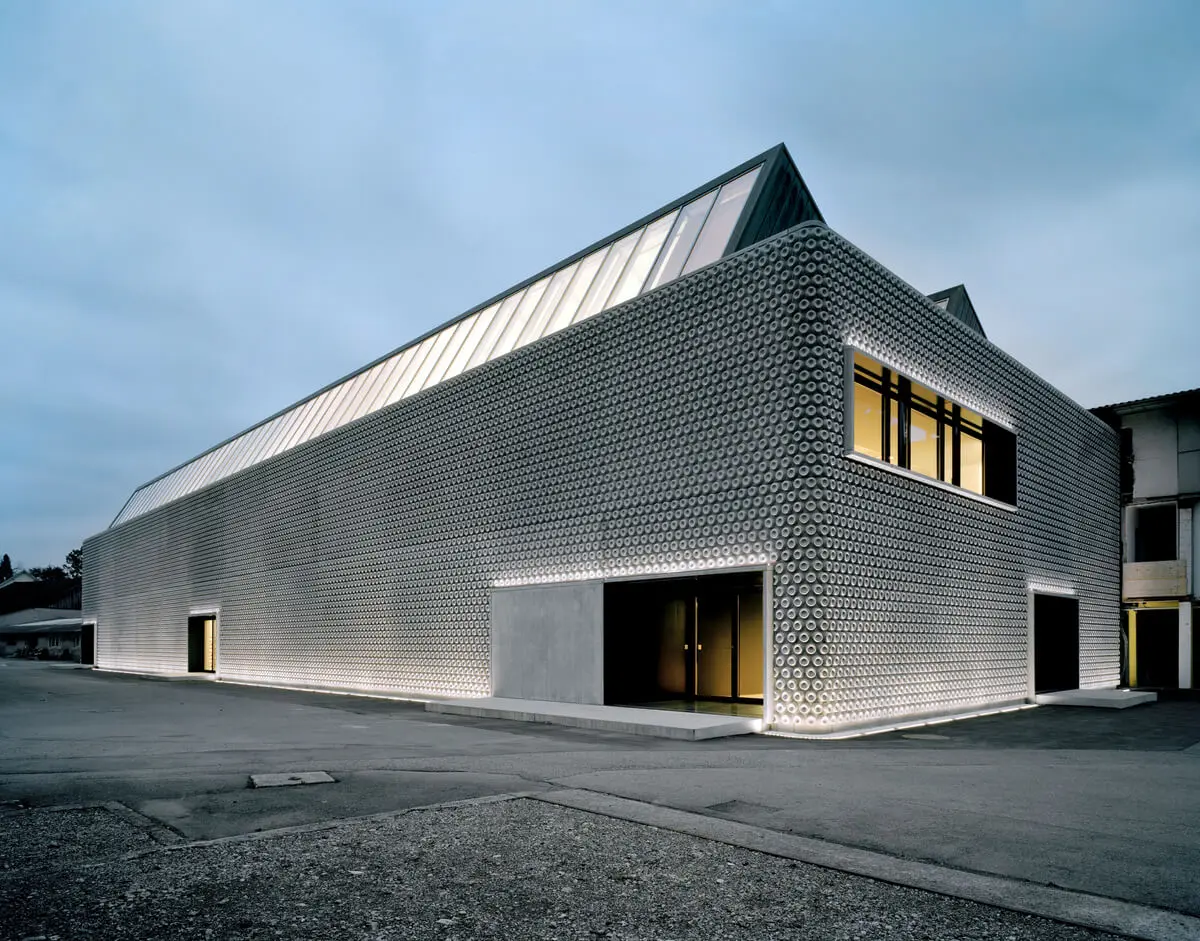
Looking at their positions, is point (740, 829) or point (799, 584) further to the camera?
point (799, 584)

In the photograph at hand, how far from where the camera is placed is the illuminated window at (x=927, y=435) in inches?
531

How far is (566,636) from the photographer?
52.0ft

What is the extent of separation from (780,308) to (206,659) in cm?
2969

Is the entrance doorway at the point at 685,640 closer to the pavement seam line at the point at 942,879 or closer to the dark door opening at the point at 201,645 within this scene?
the pavement seam line at the point at 942,879

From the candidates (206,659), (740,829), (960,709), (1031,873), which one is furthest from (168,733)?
(206,659)

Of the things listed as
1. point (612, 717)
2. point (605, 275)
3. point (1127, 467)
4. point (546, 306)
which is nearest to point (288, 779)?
point (612, 717)

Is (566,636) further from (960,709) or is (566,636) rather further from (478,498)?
(960,709)

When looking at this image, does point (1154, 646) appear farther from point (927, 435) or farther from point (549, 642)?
point (549, 642)

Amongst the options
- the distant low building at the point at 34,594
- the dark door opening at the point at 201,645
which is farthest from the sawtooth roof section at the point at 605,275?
the distant low building at the point at 34,594

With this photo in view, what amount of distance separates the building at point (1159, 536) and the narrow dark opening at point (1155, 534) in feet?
0.08

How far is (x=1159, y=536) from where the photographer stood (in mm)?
24656

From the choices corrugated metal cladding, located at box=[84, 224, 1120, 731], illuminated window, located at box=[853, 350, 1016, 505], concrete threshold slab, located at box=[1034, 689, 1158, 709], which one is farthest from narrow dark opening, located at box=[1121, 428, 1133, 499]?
illuminated window, located at box=[853, 350, 1016, 505]

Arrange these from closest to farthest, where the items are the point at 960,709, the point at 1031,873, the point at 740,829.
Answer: the point at 1031,873, the point at 740,829, the point at 960,709

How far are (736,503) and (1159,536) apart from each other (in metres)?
17.8
